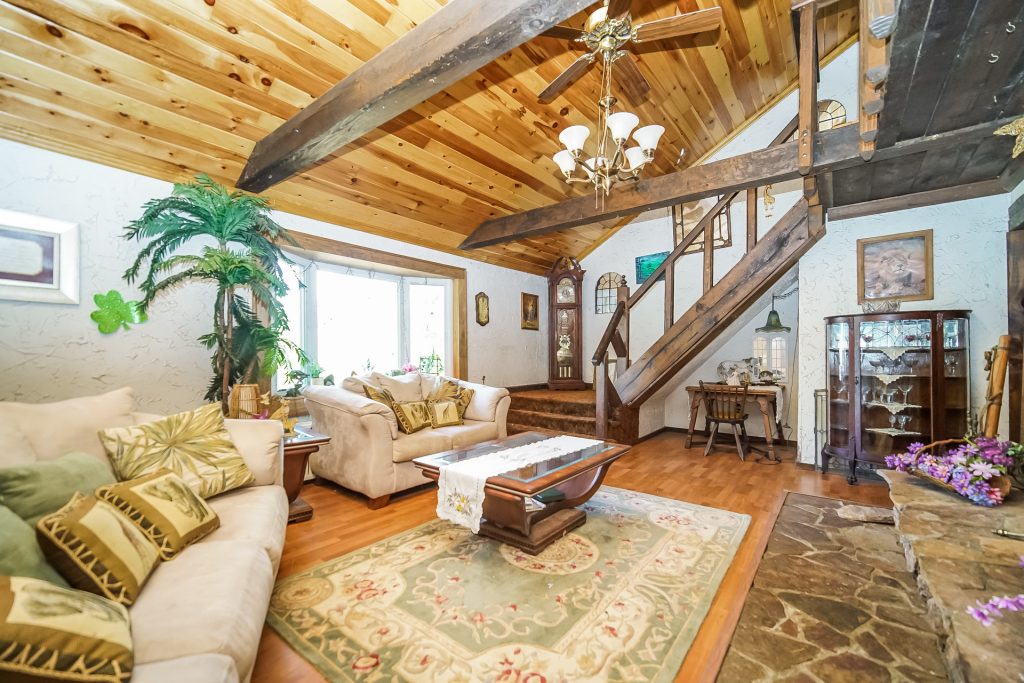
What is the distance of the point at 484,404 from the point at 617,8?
2.96 m

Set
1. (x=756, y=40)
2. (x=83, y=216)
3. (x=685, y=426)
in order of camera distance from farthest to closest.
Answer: (x=685, y=426), (x=756, y=40), (x=83, y=216)

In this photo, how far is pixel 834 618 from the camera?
5.80 feet

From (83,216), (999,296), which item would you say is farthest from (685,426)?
(83,216)

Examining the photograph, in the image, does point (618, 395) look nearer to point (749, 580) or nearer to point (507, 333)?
point (507, 333)

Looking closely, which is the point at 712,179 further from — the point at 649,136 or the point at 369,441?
the point at 369,441

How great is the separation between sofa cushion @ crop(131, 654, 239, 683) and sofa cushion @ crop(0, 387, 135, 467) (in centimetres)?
98

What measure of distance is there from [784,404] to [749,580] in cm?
346

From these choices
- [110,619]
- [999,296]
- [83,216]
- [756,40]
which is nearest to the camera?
[110,619]

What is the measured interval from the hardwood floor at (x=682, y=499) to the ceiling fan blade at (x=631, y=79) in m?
2.71

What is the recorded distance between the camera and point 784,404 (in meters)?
4.88

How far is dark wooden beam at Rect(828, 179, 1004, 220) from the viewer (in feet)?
10.4

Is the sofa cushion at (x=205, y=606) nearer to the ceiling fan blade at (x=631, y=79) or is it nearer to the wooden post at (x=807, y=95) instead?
the ceiling fan blade at (x=631, y=79)

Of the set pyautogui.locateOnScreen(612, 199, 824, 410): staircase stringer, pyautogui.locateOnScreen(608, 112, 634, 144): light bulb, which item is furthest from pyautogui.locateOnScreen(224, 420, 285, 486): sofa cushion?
pyautogui.locateOnScreen(612, 199, 824, 410): staircase stringer

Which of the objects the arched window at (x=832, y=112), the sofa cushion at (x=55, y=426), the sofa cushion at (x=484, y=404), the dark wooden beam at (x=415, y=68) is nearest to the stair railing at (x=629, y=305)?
the arched window at (x=832, y=112)
